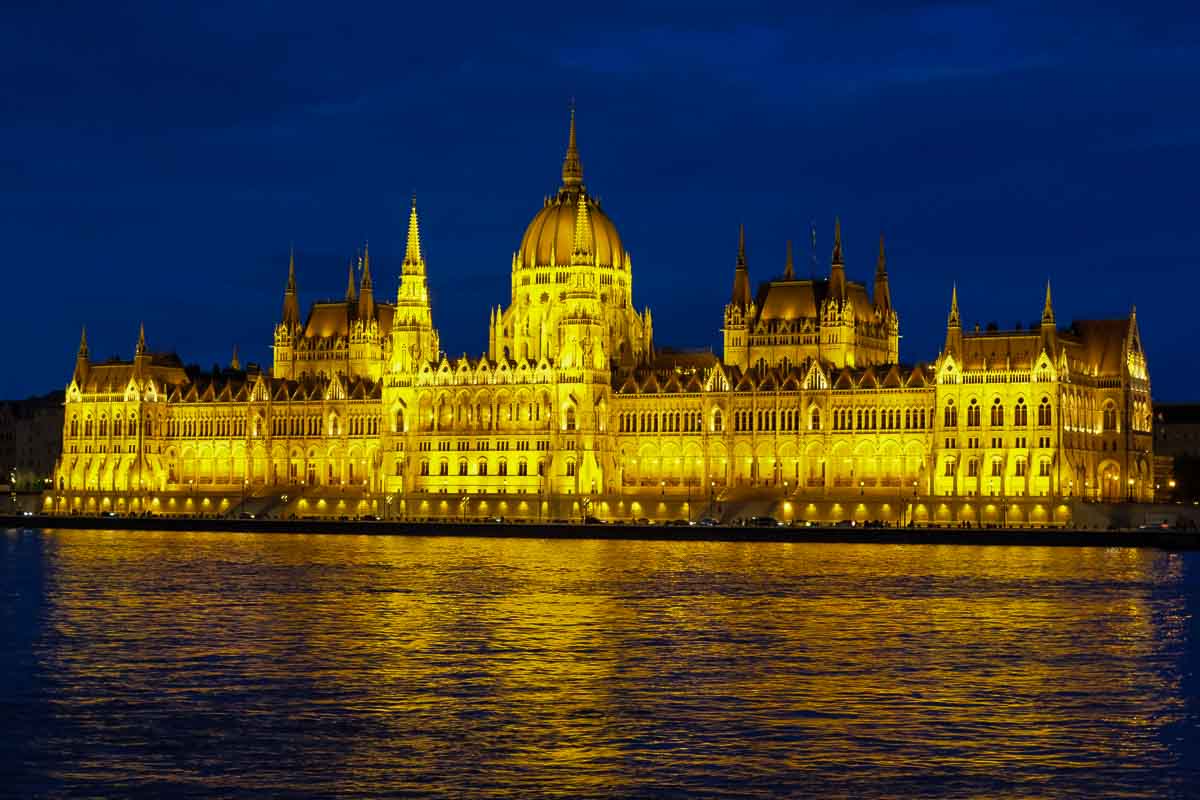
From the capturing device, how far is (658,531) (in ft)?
445

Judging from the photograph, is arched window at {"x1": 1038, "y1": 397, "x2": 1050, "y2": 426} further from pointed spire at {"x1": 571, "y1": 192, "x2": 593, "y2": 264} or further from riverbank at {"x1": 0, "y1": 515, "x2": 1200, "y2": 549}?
pointed spire at {"x1": 571, "y1": 192, "x2": 593, "y2": 264}

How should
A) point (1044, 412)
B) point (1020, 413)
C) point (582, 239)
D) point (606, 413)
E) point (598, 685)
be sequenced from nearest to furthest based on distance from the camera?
point (598, 685) < point (1044, 412) < point (1020, 413) < point (606, 413) < point (582, 239)

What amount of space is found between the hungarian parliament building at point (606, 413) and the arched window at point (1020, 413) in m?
0.09

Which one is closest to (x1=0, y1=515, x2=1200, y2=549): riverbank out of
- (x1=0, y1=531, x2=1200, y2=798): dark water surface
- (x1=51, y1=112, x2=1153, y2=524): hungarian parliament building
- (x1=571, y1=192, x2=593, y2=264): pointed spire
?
(x1=51, y1=112, x2=1153, y2=524): hungarian parliament building

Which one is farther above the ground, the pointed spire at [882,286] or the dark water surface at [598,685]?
the pointed spire at [882,286]

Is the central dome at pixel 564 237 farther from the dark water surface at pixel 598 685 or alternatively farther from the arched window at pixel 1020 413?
the dark water surface at pixel 598 685

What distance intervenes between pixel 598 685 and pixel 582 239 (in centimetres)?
10962

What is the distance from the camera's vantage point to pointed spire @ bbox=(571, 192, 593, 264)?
517 ft

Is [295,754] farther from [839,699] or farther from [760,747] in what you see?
[839,699]

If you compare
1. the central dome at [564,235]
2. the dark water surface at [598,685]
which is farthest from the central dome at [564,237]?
the dark water surface at [598,685]

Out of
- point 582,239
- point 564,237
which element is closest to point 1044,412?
point 582,239

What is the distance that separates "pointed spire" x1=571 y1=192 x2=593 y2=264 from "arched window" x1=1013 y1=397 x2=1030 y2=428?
1500 inches

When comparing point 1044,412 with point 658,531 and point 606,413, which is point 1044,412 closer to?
point 658,531

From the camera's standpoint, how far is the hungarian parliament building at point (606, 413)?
447ft
